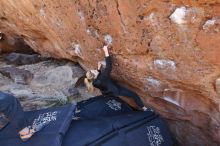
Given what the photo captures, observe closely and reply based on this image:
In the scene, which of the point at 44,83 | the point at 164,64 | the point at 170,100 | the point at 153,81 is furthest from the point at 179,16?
the point at 44,83

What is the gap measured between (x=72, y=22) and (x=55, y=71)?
892 mm

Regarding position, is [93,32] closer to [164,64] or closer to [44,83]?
[164,64]

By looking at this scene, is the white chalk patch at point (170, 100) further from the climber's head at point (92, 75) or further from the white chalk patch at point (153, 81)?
the climber's head at point (92, 75)

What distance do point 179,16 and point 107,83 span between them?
2.43 ft

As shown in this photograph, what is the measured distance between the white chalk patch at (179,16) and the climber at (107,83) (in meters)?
0.63

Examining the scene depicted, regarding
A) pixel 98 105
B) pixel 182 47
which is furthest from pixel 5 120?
pixel 182 47

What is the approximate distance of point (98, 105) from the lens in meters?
2.81

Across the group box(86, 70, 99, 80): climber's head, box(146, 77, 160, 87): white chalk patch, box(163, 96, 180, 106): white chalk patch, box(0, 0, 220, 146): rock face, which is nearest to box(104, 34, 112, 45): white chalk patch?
box(0, 0, 220, 146): rock face

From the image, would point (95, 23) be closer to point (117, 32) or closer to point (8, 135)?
point (117, 32)

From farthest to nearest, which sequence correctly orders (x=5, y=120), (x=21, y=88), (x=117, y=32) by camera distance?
(x=21, y=88), (x=117, y=32), (x=5, y=120)

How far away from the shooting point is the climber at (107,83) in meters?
2.74

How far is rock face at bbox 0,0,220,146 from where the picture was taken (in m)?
2.29

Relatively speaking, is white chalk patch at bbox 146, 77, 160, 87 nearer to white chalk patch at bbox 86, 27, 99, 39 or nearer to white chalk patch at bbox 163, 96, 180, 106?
white chalk patch at bbox 163, 96, 180, 106

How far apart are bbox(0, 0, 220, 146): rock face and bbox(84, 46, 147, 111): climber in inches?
3.5
